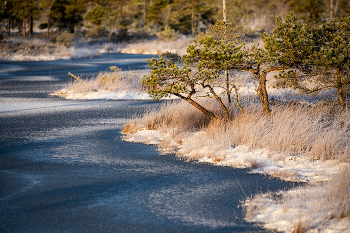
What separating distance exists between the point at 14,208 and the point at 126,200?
1.43 m

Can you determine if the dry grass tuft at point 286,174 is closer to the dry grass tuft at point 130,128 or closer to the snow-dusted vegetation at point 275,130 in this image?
the snow-dusted vegetation at point 275,130

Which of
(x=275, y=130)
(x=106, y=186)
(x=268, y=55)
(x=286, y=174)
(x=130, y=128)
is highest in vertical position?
(x=268, y=55)

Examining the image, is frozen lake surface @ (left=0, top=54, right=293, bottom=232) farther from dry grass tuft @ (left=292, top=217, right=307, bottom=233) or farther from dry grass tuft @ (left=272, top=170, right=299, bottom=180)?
dry grass tuft @ (left=292, top=217, right=307, bottom=233)

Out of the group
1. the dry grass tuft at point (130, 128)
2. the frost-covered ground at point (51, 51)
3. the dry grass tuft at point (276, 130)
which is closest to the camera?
the dry grass tuft at point (276, 130)

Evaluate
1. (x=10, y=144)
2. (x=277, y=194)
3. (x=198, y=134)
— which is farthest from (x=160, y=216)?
(x=10, y=144)

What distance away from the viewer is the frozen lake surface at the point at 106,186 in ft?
14.1

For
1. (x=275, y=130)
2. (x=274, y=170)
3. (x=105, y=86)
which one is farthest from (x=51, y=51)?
(x=274, y=170)

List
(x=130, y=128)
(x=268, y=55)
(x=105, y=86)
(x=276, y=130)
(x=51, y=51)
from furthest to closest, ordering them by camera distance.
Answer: (x=51, y=51) < (x=105, y=86) < (x=130, y=128) < (x=268, y=55) < (x=276, y=130)

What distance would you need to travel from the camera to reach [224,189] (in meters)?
5.34

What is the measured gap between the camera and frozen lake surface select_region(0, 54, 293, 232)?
4.30m

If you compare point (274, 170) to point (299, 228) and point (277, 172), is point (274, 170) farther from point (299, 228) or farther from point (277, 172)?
point (299, 228)

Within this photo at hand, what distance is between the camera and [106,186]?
5516 millimetres

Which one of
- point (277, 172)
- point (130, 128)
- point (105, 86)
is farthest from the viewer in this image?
point (105, 86)

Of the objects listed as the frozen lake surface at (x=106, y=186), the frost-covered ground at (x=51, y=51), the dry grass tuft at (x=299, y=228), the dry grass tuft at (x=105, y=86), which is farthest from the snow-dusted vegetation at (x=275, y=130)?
the frost-covered ground at (x=51, y=51)
